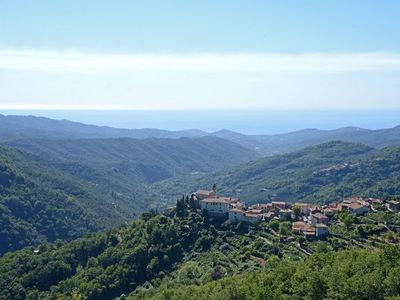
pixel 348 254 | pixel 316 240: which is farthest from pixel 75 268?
pixel 348 254

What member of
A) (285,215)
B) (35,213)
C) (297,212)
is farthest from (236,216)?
(35,213)

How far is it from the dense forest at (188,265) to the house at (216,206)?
6.17 feet

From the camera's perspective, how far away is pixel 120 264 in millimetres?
61906

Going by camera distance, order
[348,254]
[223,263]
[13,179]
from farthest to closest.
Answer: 1. [13,179]
2. [223,263]
3. [348,254]

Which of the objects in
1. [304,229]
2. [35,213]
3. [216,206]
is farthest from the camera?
[35,213]

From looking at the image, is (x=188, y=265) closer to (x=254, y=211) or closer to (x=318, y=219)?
(x=254, y=211)

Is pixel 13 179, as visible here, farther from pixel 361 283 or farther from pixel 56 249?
pixel 361 283

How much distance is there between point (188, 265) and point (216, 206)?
45.8ft

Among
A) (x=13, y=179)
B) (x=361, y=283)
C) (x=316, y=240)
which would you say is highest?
(x=361, y=283)

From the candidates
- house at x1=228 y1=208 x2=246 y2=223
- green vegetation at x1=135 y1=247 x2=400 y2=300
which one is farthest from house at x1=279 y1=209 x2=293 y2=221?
green vegetation at x1=135 y1=247 x2=400 y2=300

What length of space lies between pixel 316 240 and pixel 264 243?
637 centimetres

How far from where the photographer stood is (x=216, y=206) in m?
70.1

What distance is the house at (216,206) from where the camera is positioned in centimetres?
6964

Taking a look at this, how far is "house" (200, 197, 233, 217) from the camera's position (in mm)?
69644
